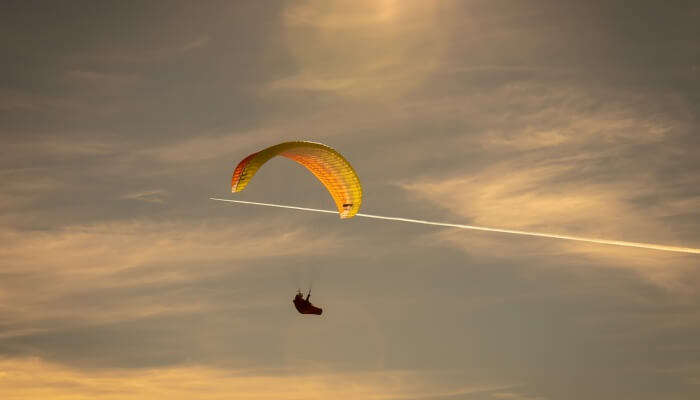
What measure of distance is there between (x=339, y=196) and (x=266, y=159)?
9543 mm

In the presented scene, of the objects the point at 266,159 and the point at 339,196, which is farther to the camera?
the point at 339,196

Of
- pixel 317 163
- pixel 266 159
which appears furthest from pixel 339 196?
pixel 266 159

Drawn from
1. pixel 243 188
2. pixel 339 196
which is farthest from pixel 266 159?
pixel 339 196

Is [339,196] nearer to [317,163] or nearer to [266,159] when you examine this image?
[317,163]

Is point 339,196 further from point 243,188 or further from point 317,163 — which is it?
point 243,188

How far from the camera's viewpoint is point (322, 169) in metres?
87.6

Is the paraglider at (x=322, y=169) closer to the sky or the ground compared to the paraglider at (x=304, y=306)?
closer to the sky

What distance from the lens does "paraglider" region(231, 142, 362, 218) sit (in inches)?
3228

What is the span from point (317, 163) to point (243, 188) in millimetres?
7331

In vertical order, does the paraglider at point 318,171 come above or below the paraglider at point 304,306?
above

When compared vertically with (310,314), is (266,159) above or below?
above

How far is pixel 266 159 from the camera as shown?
82438 millimetres

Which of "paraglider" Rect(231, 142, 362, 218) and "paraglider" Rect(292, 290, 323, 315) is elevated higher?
"paraglider" Rect(231, 142, 362, 218)

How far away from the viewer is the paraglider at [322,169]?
82000 millimetres
